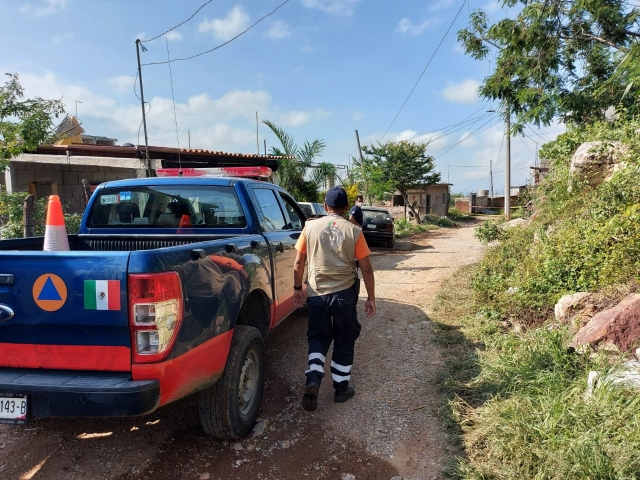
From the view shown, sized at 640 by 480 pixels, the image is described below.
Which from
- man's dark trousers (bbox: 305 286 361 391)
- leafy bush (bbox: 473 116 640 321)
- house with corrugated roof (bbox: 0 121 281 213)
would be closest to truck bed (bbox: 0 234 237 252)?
man's dark trousers (bbox: 305 286 361 391)

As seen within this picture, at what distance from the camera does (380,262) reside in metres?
11.1

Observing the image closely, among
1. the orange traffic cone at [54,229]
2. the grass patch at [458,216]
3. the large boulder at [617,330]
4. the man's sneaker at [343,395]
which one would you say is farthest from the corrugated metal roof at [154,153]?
the grass patch at [458,216]

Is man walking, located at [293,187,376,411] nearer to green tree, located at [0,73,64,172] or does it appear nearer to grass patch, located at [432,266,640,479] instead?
grass patch, located at [432,266,640,479]

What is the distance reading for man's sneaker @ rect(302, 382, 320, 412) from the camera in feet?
10.6

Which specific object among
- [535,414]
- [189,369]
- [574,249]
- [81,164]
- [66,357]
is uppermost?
[81,164]

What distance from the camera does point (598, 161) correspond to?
652 cm

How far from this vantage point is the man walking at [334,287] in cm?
331

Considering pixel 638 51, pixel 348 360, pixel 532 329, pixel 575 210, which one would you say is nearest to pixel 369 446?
pixel 348 360

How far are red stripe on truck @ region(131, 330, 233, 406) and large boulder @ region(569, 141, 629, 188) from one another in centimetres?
652

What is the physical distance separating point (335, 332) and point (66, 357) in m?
1.95

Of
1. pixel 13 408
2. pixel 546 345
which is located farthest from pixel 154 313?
pixel 546 345

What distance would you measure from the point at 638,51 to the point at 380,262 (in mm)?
6858

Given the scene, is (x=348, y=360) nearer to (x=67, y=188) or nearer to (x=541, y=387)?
(x=541, y=387)

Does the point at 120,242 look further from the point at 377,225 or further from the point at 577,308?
the point at 377,225
